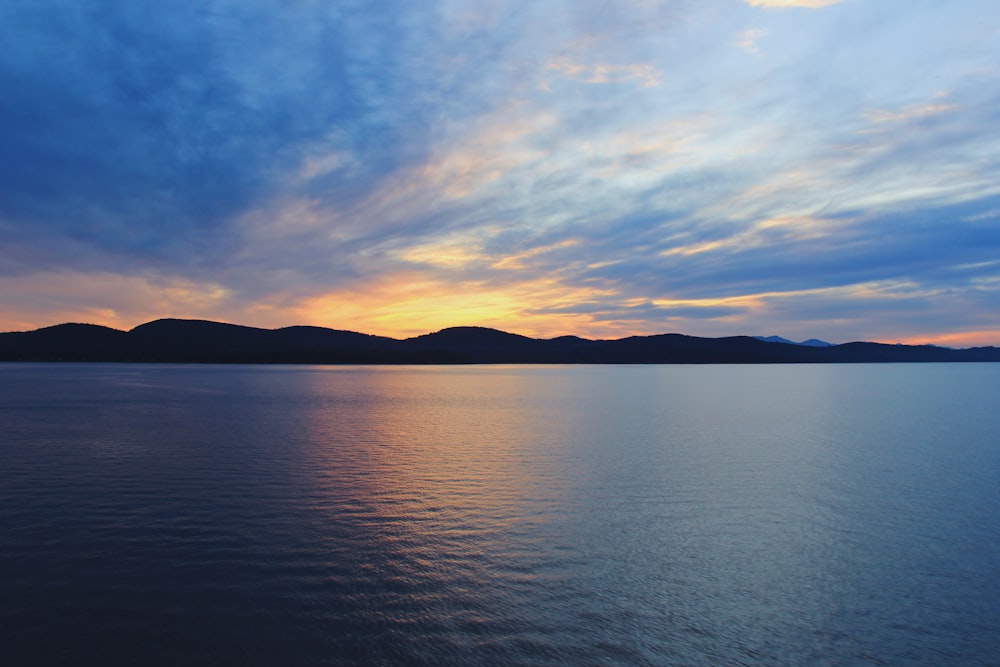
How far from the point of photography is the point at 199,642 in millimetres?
11781

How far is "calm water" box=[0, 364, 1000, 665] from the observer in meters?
12.2

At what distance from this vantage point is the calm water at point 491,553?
40.0 feet

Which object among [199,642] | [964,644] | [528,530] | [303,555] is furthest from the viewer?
[528,530]

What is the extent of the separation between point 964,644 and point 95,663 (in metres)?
17.2

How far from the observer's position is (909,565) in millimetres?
17031

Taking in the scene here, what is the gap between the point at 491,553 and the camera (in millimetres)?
17156

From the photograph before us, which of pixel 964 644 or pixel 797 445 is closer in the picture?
pixel 964 644

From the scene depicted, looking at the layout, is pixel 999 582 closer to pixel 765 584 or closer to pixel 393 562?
pixel 765 584

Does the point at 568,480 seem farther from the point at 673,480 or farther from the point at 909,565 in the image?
the point at 909,565

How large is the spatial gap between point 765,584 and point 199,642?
13300 mm

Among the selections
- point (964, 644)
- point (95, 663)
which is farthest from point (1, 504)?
point (964, 644)

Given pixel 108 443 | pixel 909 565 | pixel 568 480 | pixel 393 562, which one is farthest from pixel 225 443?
pixel 909 565

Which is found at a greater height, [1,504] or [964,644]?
[1,504]

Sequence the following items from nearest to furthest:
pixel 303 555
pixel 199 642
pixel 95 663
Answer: pixel 95 663 → pixel 199 642 → pixel 303 555
